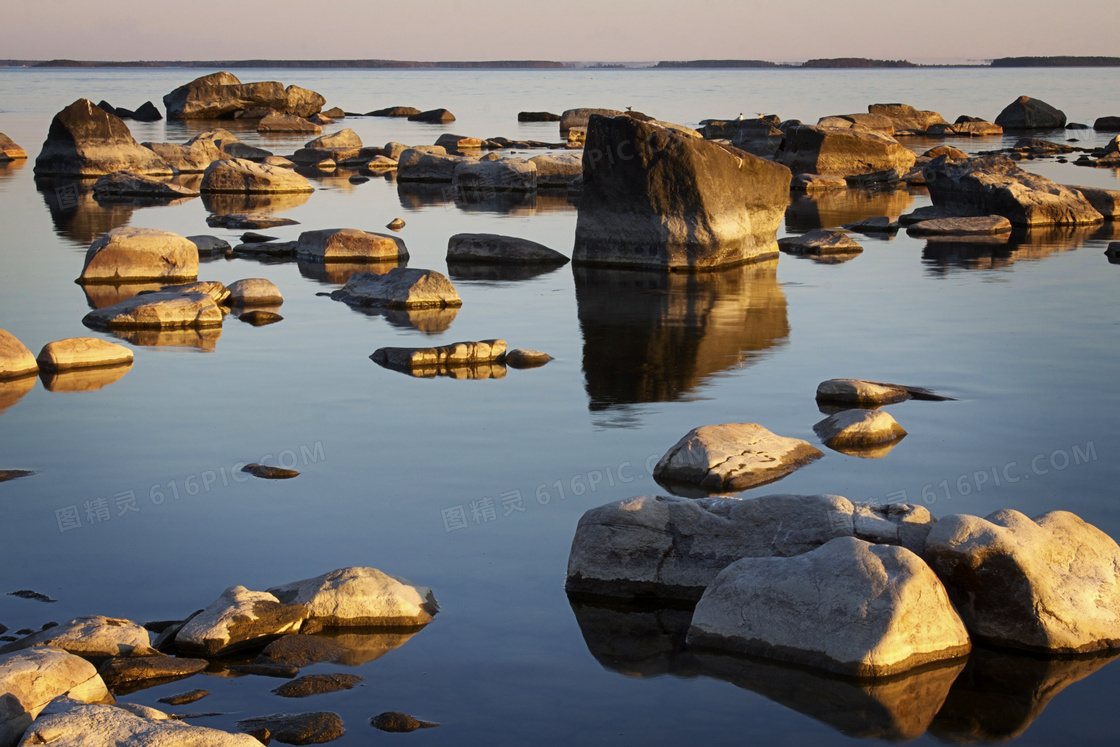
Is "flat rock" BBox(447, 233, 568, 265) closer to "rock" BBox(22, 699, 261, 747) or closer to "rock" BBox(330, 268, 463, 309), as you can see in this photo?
"rock" BBox(330, 268, 463, 309)

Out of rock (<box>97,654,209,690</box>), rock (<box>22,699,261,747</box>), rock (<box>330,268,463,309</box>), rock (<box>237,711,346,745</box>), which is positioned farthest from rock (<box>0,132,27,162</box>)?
rock (<box>22,699,261,747</box>)

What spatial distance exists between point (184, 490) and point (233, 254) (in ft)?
39.4

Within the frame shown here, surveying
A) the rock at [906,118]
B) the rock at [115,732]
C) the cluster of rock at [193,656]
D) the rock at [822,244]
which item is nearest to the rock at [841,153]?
the rock at [822,244]

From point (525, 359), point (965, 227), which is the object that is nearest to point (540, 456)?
point (525, 359)

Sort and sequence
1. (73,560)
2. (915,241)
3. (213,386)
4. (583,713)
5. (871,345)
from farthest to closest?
1. (915,241)
2. (871,345)
3. (213,386)
4. (73,560)
5. (583,713)

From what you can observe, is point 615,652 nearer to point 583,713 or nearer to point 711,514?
point 583,713

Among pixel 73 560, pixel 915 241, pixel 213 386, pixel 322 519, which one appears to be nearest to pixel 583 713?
pixel 322 519

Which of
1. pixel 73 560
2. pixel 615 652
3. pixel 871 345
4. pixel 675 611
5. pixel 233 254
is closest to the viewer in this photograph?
pixel 615 652

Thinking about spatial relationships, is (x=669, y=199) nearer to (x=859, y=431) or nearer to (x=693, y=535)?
(x=859, y=431)

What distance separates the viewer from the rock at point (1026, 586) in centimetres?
587

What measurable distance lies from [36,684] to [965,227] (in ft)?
68.2

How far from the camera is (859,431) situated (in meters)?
9.09

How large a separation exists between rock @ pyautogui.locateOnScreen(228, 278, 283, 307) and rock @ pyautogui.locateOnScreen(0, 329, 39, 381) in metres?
3.79

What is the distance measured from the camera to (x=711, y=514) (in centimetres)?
672
